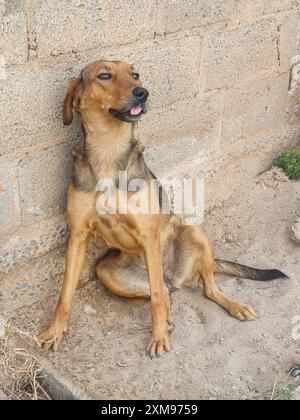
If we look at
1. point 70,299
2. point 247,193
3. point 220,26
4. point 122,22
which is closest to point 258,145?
point 247,193

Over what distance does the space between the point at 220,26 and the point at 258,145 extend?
138cm

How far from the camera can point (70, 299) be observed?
171 inches

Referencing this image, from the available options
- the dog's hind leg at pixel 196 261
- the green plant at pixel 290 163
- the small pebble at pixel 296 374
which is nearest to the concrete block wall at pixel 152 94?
the green plant at pixel 290 163

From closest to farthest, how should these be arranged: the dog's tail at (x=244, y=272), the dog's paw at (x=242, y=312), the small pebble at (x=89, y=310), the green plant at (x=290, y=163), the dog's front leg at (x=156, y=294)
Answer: the dog's front leg at (x=156, y=294), the dog's paw at (x=242, y=312), the small pebble at (x=89, y=310), the dog's tail at (x=244, y=272), the green plant at (x=290, y=163)

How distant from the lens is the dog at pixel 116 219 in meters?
3.92

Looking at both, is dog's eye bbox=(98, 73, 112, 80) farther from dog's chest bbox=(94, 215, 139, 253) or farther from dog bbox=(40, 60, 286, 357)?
dog's chest bbox=(94, 215, 139, 253)

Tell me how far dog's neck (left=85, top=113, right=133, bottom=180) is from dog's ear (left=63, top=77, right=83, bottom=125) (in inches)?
5.5

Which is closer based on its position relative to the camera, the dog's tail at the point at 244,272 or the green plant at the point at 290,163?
the dog's tail at the point at 244,272

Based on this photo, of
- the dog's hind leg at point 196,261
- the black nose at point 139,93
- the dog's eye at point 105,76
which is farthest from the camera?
the dog's hind leg at point 196,261

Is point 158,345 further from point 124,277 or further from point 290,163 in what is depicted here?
point 290,163

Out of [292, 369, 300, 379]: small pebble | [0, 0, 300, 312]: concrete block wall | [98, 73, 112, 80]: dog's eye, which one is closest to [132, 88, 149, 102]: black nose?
[98, 73, 112, 80]: dog's eye

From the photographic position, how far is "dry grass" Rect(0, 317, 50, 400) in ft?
12.9

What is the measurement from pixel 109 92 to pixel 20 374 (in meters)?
1.85

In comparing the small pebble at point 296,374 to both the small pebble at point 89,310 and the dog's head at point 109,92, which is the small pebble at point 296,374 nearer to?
the small pebble at point 89,310
